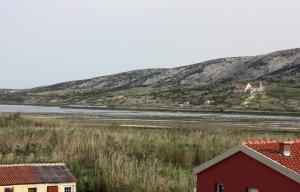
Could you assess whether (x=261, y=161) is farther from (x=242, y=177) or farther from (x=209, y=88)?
(x=209, y=88)

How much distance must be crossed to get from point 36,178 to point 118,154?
28.0ft

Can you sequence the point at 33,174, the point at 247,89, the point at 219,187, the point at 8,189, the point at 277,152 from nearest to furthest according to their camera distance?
the point at 277,152
the point at 219,187
the point at 8,189
the point at 33,174
the point at 247,89

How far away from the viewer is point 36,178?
2788 centimetres

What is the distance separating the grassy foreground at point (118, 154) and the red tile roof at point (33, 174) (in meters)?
1.74

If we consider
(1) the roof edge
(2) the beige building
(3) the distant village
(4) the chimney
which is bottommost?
(2) the beige building

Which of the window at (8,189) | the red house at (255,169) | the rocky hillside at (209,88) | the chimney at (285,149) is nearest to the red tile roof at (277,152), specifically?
the red house at (255,169)

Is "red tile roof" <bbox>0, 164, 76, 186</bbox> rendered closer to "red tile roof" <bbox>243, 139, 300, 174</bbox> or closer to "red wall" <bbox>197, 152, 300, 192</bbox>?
"red wall" <bbox>197, 152, 300, 192</bbox>

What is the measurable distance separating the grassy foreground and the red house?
20.2ft

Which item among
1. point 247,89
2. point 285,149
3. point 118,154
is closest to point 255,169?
point 285,149

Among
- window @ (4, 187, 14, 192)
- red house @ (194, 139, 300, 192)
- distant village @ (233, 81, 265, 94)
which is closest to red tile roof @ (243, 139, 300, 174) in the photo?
red house @ (194, 139, 300, 192)

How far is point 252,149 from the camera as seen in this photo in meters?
20.5

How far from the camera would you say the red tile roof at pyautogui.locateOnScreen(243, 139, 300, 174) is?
19.5 metres

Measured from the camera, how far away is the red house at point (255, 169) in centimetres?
1925

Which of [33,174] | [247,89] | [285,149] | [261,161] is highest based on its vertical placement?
[247,89]
